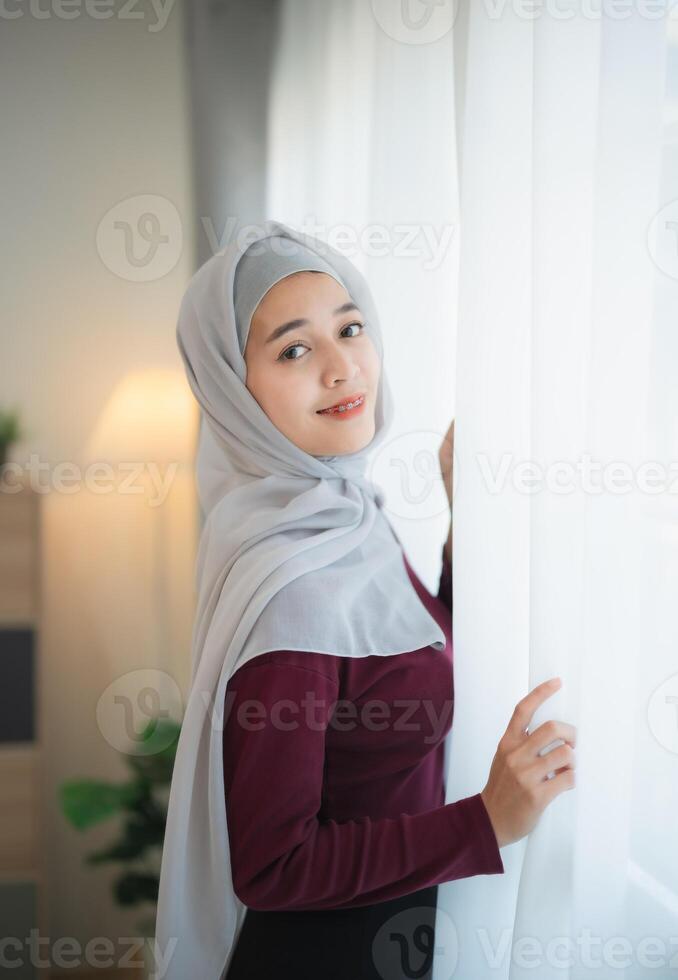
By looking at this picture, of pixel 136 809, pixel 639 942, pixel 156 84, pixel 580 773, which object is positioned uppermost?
pixel 156 84

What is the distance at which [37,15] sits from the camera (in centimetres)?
230

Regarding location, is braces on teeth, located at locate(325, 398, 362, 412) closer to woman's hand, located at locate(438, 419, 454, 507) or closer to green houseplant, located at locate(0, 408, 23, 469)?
woman's hand, located at locate(438, 419, 454, 507)

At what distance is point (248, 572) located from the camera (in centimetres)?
95

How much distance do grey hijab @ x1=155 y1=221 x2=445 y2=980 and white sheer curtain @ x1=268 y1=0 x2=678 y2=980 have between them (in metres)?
0.12

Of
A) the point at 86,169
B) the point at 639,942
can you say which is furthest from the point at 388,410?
the point at 86,169

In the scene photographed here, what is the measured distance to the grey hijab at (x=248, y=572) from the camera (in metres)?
0.91

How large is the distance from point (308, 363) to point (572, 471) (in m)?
0.35

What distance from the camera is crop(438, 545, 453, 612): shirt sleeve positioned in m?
1.20

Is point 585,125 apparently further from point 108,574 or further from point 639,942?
point 108,574

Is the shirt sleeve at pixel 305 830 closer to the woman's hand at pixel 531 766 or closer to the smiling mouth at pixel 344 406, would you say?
the woman's hand at pixel 531 766

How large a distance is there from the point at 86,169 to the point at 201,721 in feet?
6.17

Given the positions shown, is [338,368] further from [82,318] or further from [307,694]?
[82,318]

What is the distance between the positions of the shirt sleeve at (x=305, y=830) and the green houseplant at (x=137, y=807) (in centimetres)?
134

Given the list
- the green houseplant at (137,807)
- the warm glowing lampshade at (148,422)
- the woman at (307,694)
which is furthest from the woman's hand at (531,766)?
the warm glowing lampshade at (148,422)
